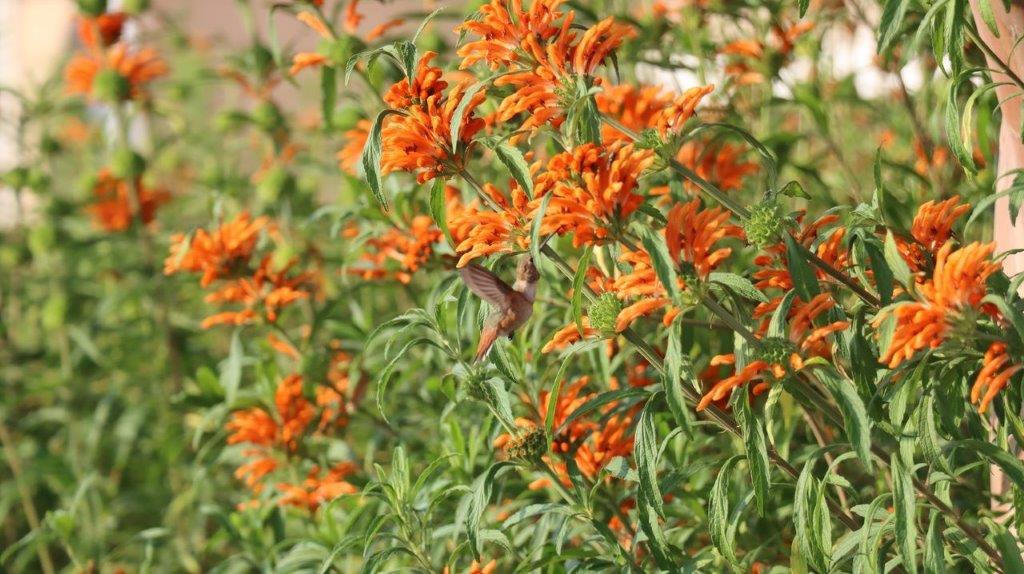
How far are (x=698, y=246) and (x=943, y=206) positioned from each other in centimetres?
29

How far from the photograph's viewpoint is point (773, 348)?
1.18 metres

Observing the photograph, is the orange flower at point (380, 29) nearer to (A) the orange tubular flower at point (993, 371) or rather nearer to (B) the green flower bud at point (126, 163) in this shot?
(B) the green flower bud at point (126, 163)

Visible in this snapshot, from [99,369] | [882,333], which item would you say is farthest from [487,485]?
[99,369]

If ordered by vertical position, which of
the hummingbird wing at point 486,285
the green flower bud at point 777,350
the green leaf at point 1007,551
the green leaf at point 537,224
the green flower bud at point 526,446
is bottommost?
the green flower bud at point 526,446

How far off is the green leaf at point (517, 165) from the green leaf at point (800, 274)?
0.27m

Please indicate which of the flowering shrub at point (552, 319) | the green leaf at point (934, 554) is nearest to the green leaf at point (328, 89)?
the flowering shrub at point (552, 319)

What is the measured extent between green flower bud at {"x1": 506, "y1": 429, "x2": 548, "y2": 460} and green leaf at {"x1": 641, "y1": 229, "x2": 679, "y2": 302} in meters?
0.38

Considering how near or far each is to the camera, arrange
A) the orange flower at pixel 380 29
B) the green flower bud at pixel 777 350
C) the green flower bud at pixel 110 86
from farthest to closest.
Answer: the green flower bud at pixel 110 86
the orange flower at pixel 380 29
the green flower bud at pixel 777 350

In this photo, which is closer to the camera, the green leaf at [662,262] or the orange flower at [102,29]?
the green leaf at [662,262]

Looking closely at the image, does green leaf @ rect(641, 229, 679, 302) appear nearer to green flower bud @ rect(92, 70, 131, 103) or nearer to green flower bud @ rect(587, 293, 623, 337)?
green flower bud @ rect(587, 293, 623, 337)

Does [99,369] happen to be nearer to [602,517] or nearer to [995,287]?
[602,517]

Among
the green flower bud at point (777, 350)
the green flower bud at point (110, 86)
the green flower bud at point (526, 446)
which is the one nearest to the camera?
the green flower bud at point (777, 350)

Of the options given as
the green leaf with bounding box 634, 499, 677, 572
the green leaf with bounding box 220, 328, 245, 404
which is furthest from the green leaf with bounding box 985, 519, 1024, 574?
the green leaf with bounding box 220, 328, 245, 404

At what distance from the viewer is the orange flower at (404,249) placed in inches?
73.0
